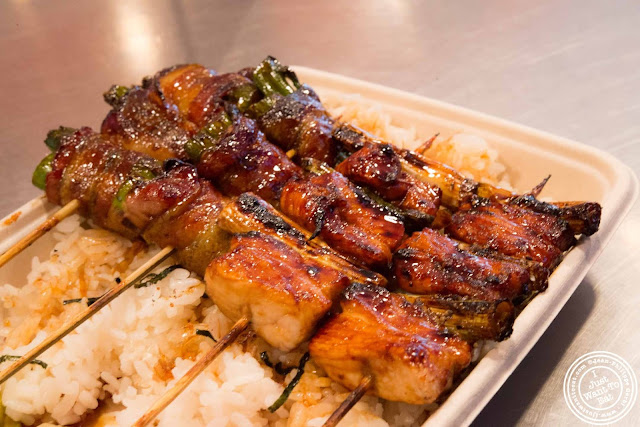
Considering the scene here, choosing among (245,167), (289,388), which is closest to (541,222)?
(289,388)

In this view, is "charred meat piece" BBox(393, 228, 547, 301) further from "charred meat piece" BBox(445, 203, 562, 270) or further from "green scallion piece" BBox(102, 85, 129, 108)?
"green scallion piece" BBox(102, 85, 129, 108)

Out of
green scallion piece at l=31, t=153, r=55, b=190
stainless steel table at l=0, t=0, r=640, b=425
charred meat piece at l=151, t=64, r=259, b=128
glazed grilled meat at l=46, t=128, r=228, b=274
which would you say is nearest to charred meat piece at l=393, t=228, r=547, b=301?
glazed grilled meat at l=46, t=128, r=228, b=274

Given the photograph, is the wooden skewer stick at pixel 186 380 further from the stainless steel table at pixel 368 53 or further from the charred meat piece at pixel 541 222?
the stainless steel table at pixel 368 53

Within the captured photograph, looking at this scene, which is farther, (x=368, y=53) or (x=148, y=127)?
(x=368, y=53)

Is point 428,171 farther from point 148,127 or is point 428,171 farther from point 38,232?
point 38,232

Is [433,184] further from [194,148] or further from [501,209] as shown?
[194,148]

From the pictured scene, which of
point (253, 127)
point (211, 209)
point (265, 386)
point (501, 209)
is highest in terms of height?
point (253, 127)

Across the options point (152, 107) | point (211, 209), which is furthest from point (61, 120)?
point (211, 209)
